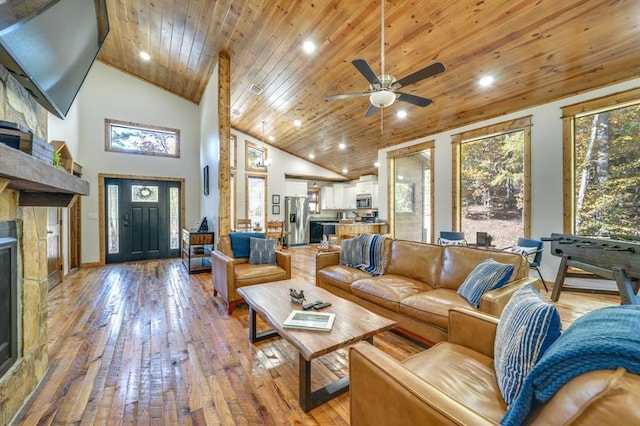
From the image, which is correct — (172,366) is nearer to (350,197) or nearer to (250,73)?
(250,73)

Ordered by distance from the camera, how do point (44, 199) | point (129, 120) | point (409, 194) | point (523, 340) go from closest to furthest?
point (523, 340) → point (44, 199) → point (129, 120) → point (409, 194)

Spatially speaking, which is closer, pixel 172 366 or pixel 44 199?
pixel 44 199

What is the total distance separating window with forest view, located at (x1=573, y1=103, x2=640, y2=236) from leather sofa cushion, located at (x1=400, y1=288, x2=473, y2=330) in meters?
2.99

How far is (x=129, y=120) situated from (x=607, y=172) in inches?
343

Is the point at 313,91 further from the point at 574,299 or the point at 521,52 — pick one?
the point at 574,299

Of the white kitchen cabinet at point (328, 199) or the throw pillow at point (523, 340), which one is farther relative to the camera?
the white kitchen cabinet at point (328, 199)

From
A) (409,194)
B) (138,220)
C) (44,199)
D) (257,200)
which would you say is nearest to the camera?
(44,199)

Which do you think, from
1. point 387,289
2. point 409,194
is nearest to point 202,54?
point 387,289

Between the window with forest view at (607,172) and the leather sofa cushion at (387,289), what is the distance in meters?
3.00

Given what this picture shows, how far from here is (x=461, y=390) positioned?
1.10m

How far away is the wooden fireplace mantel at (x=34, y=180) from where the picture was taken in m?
1.06

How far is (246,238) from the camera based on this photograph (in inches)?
147

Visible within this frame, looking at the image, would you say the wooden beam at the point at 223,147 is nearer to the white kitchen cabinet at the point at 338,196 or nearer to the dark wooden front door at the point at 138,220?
the dark wooden front door at the point at 138,220

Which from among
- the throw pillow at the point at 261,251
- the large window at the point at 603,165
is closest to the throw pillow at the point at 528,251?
the large window at the point at 603,165
